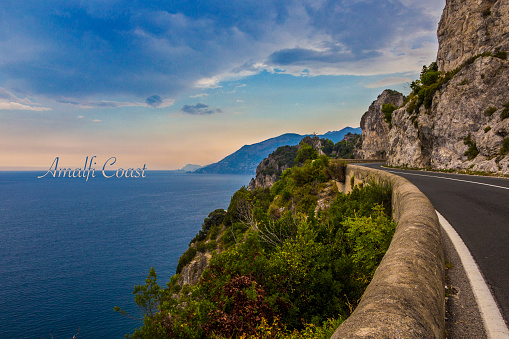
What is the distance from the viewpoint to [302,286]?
7039mm

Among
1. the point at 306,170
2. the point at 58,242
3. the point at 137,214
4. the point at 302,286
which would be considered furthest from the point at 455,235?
the point at 137,214

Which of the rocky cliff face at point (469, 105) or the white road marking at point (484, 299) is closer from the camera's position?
the white road marking at point (484, 299)

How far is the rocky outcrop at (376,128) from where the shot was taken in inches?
3532

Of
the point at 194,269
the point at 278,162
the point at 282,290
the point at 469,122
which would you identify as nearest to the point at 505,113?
the point at 469,122

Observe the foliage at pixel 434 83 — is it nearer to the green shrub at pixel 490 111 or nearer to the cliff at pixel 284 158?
the green shrub at pixel 490 111

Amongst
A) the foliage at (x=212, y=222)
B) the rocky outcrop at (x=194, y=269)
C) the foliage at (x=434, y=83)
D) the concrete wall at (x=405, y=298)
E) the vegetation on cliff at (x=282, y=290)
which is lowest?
the rocky outcrop at (x=194, y=269)

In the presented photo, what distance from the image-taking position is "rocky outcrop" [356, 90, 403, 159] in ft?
294

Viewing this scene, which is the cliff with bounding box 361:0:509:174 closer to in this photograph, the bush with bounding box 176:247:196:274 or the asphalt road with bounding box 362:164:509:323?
the asphalt road with bounding box 362:164:509:323

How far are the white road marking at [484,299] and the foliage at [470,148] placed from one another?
1142 inches

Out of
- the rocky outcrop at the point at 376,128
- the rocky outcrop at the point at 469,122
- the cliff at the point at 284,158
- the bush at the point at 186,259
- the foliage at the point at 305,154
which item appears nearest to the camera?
the rocky outcrop at the point at 469,122

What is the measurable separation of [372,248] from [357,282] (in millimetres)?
1067

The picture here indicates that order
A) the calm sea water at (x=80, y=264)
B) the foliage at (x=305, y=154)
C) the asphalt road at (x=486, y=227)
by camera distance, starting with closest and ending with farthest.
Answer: the asphalt road at (x=486, y=227) → the calm sea water at (x=80, y=264) → the foliage at (x=305, y=154)

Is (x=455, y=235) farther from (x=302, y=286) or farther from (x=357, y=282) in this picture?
(x=302, y=286)

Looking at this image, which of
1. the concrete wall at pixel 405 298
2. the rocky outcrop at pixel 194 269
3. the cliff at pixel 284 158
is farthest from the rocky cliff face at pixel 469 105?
the cliff at pixel 284 158
